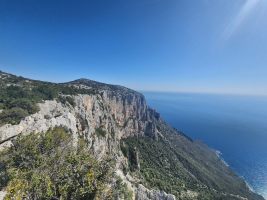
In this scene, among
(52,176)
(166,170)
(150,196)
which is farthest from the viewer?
(166,170)

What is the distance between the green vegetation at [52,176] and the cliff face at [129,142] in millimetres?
12283

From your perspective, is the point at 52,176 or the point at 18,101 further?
the point at 18,101

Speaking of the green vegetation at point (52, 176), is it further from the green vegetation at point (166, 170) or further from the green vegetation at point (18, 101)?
the green vegetation at point (166, 170)

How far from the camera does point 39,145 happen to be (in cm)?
4241

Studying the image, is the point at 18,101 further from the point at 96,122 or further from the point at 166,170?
the point at 166,170

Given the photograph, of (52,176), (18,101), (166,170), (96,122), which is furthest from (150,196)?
(166,170)

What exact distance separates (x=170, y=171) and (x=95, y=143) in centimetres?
6346

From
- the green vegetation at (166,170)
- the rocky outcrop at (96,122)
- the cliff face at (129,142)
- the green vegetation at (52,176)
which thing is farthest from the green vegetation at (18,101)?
the green vegetation at (166,170)

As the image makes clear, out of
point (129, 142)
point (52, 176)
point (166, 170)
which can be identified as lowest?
point (166, 170)

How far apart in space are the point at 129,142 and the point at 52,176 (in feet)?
389

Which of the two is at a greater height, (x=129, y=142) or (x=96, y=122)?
(x=96, y=122)

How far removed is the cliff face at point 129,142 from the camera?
64.3 metres

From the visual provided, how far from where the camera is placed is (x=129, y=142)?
478 feet

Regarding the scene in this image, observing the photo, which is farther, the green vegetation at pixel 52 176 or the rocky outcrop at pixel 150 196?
the rocky outcrop at pixel 150 196
